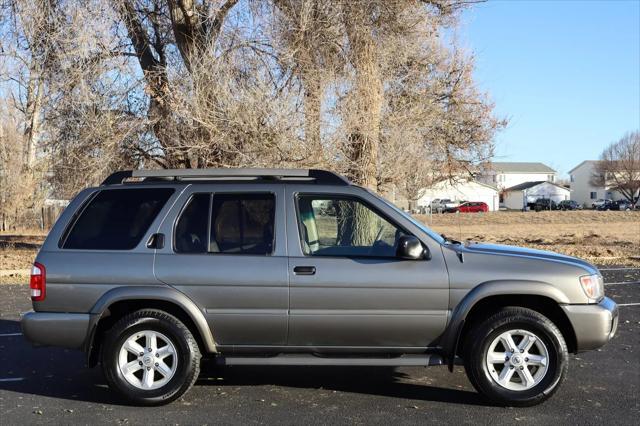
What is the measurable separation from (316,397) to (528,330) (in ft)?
6.12

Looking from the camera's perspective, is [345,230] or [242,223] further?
[345,230]

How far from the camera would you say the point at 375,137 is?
1433 centimetres

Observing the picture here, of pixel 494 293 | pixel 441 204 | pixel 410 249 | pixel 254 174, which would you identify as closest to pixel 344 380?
pixel 410 249

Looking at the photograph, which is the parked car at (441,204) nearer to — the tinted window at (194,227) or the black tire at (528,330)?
the black tire at (528,330)

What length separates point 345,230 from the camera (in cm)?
581

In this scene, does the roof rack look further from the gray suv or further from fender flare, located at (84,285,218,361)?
fender flare, located at (84,285,218,361)

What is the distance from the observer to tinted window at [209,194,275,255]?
5516mm

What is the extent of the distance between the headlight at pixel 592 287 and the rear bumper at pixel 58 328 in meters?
4.09

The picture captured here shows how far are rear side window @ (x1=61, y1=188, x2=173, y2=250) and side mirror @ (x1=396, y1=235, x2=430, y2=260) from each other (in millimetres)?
2056

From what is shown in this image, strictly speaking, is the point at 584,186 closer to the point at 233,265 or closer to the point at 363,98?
the point at 363,98

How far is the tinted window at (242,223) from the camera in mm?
5516

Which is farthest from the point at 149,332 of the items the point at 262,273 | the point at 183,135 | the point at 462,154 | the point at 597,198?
the point at 597,198

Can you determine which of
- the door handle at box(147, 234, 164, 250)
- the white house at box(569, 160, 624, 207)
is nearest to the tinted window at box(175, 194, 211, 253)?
the door handle at box(147, 234, 164, 250)

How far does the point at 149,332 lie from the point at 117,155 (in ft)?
33.4
